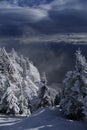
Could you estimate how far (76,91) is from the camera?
4791 cm

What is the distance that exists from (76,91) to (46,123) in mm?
5694

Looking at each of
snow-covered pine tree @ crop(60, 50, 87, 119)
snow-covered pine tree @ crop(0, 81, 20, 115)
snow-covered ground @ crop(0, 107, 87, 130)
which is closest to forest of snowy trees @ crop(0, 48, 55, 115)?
snow-covered pine tree @ crop(0, 81, 20, 115)

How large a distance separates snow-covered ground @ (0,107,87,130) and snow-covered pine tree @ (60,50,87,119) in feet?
5.55

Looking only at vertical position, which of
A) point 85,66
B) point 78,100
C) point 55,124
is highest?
point 85,66

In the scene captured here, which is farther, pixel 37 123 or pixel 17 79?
pixel 17 79

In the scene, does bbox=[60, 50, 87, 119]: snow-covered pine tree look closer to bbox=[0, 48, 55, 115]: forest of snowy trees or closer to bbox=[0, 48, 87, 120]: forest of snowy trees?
bbox=[0, 48, 87, 120]: forest of snowy trees

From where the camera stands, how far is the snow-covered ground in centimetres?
4628

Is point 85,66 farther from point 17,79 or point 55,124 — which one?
point 17,79

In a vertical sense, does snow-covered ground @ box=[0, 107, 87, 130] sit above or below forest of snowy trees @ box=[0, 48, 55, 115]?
below

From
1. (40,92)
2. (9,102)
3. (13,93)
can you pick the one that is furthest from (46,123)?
(40,92)

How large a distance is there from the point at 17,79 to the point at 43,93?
1128 cm

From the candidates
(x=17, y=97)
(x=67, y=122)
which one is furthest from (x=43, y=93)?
(x=67, y=122)

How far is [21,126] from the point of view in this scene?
48.5 meters

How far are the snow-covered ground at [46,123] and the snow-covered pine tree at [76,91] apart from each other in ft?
5.55
